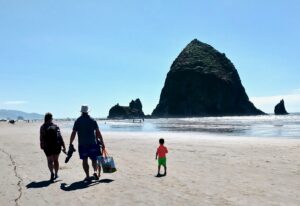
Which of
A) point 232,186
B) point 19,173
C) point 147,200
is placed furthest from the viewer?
point 19,173

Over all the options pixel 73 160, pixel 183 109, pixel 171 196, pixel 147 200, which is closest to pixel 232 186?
pixel 171 196

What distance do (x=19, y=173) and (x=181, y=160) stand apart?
674cm

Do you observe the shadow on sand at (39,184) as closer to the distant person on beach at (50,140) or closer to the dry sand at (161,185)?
the dry sand at (161,185)

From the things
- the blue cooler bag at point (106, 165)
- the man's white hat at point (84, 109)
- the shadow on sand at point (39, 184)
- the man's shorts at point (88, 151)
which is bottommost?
the shadow on sand at point (39, 184)

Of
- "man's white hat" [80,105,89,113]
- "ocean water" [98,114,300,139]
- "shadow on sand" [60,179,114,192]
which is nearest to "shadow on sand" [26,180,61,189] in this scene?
"shadow on sand" [60,179,114,192]

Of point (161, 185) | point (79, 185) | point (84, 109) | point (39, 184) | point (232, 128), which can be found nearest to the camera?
point (161, 185)

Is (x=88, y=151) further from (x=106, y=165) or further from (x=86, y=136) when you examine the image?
(x=106, y=165)

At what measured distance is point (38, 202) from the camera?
27.3ft

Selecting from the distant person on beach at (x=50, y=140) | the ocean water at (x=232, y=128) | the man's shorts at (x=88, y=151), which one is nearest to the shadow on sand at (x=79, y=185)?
the man's shorts at (x=88, y=151)

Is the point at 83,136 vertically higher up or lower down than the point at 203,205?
higher up

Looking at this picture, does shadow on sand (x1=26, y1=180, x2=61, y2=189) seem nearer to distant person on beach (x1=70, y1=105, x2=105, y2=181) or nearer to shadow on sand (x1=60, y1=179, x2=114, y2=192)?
shadow on sand (x1=60, y1=179, x2=114, y2=192)

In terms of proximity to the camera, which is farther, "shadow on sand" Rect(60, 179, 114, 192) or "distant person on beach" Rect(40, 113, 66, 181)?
"distant person on beach" Rect(40, 113, 66, 181)

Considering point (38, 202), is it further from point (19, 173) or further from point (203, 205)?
point (19, 173)

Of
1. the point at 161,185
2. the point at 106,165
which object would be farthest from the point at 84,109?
the point at 161,185
